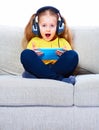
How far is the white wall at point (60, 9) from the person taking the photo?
8.39 ft

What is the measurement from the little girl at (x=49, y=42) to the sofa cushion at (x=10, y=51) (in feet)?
0.25

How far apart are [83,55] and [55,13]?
1.16 ft

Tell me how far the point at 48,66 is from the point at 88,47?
384 mm

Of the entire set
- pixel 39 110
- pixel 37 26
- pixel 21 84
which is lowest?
pixel 39 110

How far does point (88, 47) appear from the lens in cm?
229

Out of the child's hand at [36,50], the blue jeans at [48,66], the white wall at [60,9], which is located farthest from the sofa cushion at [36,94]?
the white wall at [60,9]

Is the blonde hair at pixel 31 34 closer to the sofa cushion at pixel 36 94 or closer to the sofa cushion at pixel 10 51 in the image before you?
the sofa cushion at pixel 10 51

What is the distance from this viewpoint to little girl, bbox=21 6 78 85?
197 centimetres

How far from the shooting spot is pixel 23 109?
5.76 ft

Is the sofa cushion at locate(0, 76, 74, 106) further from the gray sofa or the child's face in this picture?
the child's face

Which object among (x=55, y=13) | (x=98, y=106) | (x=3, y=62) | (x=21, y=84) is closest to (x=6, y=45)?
(x=3, y=62)

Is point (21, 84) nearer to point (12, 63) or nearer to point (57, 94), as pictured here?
point (57, 94)

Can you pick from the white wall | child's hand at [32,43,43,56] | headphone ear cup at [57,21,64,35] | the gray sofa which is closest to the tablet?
child's hand at [32,43,43,56]

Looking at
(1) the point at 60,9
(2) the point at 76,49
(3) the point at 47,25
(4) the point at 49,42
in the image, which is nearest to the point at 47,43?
(4) the point at 49,42
